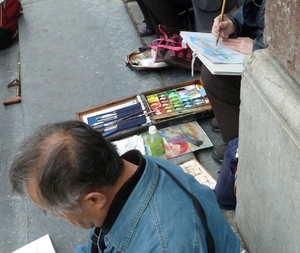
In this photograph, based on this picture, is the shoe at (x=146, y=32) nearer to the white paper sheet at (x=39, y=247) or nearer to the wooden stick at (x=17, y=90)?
the wooden stick at (x=17, y=90)

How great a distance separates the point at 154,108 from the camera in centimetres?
327

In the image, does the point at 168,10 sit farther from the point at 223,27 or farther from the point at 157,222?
the point at 157,222

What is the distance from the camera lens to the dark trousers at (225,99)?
8.91 ft

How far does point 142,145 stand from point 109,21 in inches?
84.5

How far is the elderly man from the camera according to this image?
1402 mm

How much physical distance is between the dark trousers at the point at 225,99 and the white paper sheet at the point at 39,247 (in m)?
1.20

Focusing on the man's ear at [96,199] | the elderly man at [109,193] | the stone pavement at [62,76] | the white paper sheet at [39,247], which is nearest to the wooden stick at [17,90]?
the stone pavement at [62,76]

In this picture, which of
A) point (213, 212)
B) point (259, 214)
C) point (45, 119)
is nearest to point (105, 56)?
point (45, 119)

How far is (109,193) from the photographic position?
58.7 inches

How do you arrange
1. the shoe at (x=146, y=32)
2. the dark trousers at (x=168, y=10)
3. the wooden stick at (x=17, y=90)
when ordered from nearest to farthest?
the dark trousers at (x=168, y=10)
the wooden stick at (x=17, y=90)
the shoe at (x=146, y=32)

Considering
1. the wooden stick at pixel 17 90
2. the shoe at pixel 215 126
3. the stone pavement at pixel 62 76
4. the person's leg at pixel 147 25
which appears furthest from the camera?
the person's leg at pixel 147 25

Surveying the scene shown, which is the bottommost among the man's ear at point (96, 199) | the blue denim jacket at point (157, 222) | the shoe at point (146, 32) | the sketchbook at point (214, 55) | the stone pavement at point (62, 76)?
the stone pavement at point (62, 76)

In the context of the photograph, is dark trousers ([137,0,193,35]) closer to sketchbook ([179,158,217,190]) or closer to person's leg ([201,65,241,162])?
person's leg ([201,65,241,162])

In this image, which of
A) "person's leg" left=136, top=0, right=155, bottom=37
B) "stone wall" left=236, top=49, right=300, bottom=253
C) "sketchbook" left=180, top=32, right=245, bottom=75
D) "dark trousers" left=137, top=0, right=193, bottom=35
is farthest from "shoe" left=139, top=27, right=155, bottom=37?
"stone wall" left=236, top=49, right=300, bottom=253
